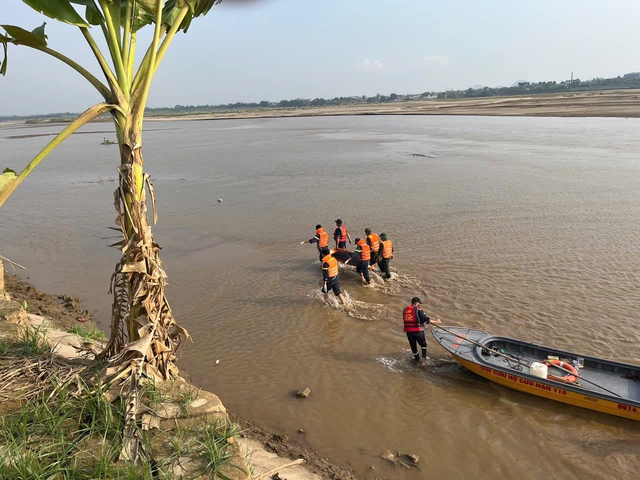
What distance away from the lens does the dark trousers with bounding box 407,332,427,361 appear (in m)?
8.11

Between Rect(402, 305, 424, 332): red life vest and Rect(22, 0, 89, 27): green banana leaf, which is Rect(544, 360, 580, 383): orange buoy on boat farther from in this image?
Rect(22, 0, 89, 27): green banana leaf

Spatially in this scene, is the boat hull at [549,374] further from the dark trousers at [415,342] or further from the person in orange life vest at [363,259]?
the person in orange life vest at [363,259]

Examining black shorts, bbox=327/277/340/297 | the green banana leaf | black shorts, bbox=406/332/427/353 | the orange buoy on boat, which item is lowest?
the orange buoy on boat

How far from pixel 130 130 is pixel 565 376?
292 inches

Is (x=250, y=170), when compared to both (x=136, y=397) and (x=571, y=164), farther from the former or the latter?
(x=136, y=397)

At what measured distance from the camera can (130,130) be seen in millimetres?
4074

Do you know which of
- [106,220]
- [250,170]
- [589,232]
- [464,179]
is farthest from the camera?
[250,170]

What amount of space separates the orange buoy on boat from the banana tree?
20.2 feet

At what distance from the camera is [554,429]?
664 cm

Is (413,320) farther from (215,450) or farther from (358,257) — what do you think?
(215,450)

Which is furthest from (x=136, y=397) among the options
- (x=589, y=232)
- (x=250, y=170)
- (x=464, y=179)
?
(x=250, y=170)

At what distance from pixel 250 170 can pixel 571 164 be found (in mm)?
20255

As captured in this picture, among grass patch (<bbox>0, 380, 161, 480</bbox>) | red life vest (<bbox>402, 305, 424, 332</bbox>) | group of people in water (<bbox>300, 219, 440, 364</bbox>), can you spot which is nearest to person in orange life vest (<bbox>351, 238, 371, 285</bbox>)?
group of people in water (<bbox>300, 219, 440, 364</bbox>)

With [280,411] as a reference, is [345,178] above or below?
above
